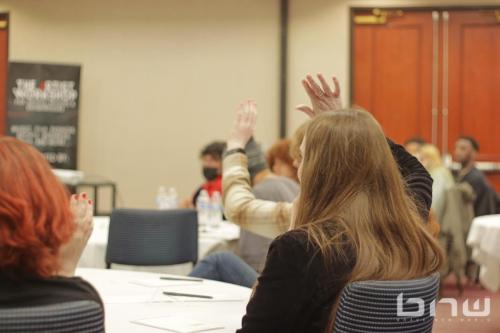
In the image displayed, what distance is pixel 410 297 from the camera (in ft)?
5.39

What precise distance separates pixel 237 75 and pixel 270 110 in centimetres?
58

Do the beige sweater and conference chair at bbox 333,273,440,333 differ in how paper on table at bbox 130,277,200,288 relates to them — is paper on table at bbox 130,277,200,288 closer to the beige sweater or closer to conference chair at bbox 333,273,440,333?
the beige sweater

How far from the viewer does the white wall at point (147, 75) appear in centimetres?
928

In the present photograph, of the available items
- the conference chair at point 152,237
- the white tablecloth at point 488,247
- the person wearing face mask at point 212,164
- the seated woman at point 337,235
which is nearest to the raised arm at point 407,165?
the seated woman at point 337,235

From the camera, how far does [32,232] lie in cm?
136

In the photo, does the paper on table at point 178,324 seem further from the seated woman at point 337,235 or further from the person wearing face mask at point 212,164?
the person wearing face mask at point 212,164

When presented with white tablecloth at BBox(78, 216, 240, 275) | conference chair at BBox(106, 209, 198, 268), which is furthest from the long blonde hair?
white tablecloth at BBox(78, 216, 240, 275)

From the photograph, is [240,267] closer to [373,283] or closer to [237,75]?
[373,283]

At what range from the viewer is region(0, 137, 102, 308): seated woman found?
1356mm

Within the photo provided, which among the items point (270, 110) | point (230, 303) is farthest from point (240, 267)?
point (270, 110)

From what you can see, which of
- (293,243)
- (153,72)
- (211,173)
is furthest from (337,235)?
(153,72)

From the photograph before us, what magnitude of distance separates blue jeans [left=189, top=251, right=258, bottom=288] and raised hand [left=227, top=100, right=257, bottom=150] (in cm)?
77

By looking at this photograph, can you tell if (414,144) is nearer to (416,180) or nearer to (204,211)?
(204,211)

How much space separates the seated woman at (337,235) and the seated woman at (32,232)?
0.44 m
